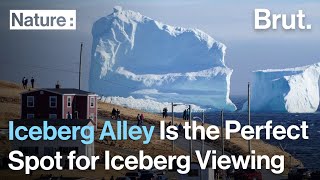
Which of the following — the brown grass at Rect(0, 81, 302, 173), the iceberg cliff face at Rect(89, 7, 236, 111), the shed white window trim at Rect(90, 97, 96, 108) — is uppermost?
the iceberg cliff face at Rect(89, 7, 236, 111)

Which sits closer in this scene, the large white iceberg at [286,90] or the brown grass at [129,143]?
the brown grass at [129,143]

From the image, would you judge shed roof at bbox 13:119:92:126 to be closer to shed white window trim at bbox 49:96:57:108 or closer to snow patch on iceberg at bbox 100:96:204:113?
shed white window trim at bbox 49:96:57:108

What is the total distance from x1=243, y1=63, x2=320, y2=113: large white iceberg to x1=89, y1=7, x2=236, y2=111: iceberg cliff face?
2.02 m

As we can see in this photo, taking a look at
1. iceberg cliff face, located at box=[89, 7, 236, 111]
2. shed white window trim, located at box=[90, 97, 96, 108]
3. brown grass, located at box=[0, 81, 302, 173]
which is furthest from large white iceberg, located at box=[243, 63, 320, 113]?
shed white window trim, located at box=[90, 97, 96, 108]

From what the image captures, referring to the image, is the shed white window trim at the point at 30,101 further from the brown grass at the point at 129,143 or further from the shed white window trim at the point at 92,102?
the shed white window trim at the point at 92,102

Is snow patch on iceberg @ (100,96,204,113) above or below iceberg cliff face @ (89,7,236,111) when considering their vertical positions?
below

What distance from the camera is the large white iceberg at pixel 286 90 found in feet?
154

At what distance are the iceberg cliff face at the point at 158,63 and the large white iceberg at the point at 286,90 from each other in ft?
6.62

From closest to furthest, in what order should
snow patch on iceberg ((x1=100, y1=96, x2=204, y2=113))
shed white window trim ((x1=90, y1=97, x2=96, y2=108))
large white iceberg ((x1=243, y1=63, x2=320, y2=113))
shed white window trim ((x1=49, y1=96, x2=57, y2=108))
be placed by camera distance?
shed white window trim ((x1=49, y1=96, x2=57, y2=108)), shed white window trim ((x1=90, y1=97, x2=96, y2=108)), large white iceberg ((x1=243, y1=63, x2=320, y2=113)), snow patch on iceberg ((x1=100, y1=96, x2=204, y2=113))

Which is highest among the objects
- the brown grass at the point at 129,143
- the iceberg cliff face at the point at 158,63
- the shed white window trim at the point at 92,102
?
the iceberg cliff face at the point at 158,63

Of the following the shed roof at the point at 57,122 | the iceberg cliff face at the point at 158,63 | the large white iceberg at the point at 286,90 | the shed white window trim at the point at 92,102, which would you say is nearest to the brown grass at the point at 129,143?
the shed white window trim at the point at 92,102

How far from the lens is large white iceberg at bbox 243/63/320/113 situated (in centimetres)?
4694

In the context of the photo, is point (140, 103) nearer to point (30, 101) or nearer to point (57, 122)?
point (30, 101)

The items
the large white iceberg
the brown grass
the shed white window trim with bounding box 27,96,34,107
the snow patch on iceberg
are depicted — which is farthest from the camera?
the snow patch on iceberg
